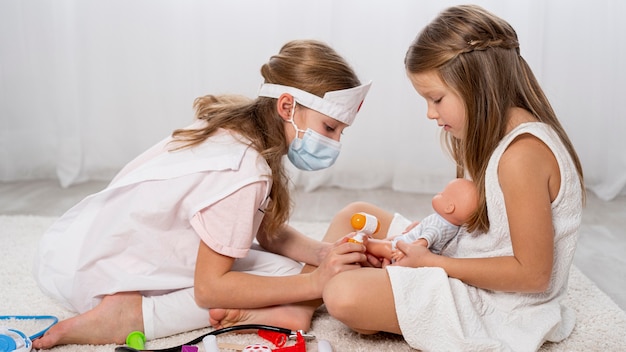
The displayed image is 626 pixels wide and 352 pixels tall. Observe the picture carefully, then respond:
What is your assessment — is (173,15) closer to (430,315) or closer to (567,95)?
(567,95)

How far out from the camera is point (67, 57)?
290cm

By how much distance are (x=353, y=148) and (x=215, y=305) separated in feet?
5.00

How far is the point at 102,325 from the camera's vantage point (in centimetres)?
148

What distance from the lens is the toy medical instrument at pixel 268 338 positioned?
1375 millimetres

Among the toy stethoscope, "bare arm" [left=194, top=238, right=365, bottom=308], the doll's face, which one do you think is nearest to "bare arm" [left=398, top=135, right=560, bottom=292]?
the doll's face

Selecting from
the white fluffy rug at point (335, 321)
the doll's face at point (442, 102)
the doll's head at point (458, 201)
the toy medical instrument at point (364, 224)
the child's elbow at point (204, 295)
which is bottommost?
the white fluffy rug at point (335, 321)

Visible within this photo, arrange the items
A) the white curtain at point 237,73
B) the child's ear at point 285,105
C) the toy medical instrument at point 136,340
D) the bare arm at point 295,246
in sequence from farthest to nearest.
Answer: the white curtain at point 237,73
the bare arm at point 295,246
the child's ear at point 285,105
the toy medical instrument at point 136,340

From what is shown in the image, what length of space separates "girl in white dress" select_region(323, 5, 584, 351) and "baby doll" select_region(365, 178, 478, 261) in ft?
0.12

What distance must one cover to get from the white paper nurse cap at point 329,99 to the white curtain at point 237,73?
1279mm

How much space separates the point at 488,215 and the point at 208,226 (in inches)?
21.4

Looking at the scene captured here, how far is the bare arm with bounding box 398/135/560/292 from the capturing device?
4.35 ft

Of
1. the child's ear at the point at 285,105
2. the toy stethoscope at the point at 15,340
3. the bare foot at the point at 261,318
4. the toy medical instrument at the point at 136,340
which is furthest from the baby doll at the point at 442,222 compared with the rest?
the toy stethoscope at the point at 15,340

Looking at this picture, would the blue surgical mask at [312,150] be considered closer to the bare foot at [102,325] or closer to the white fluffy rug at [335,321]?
the white fluffy rug at [335,321]

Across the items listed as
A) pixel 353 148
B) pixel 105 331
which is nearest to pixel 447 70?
pixel 105 331
